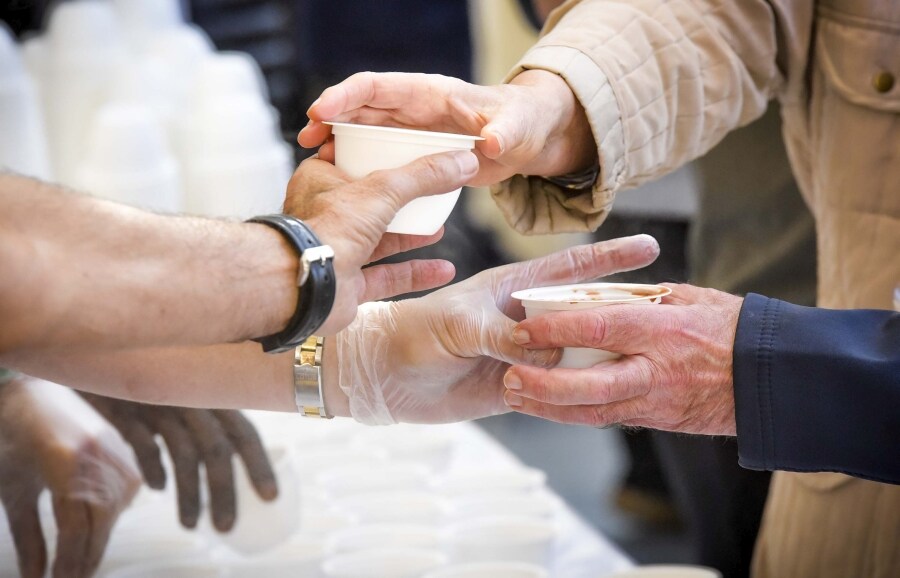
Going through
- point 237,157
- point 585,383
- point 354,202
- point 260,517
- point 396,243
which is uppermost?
point 354,202

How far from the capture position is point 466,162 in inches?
44.9

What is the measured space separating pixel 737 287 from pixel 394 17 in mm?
2110

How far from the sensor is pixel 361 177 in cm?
115

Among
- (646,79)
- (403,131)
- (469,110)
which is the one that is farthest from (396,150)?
(646,79)

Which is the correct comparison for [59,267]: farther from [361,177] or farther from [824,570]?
[824,570]

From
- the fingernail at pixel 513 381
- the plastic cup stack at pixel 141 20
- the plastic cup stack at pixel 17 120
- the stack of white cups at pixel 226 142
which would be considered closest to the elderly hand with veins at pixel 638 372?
the fingernail at pixel 513 381

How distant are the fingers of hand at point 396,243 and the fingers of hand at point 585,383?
20cm

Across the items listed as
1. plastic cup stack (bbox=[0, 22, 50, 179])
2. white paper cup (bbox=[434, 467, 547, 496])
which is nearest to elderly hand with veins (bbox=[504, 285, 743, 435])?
white paper cup (bbox=[434, 467, 547, 496])

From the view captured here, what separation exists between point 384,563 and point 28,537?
50cm

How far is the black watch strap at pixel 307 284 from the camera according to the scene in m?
1.03

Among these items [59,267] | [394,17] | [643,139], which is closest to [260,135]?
[643,139]

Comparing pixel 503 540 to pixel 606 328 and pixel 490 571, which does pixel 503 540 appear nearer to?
pixel 490 571

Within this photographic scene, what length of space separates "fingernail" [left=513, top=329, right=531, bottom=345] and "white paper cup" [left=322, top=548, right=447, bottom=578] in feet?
1.60

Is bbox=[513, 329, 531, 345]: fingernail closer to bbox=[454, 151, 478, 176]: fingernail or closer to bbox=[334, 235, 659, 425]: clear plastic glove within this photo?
bbox=[334, 235, 659, 425]: clear plastic glove
